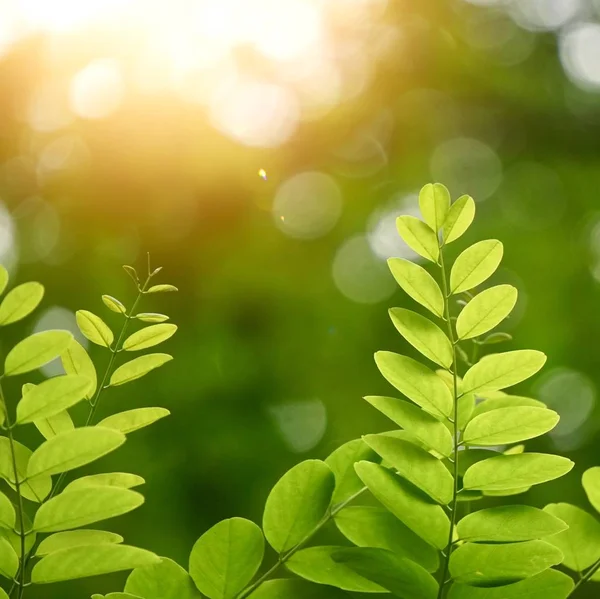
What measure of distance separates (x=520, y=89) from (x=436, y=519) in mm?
5064

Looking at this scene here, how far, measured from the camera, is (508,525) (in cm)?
41

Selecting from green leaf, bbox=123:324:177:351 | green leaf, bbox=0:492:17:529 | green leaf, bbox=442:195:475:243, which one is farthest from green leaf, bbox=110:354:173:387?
green leaf, bbox=442:195:475:243

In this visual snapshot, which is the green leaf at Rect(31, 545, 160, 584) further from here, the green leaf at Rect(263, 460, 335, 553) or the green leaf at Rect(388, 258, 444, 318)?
the green leaf at Rect(388, 258, 444, 318)

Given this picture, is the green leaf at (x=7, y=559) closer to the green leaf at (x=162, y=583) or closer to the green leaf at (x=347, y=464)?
the green leaf at (x=162, y=583)

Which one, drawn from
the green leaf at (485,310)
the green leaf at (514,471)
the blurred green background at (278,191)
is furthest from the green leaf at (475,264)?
the blurred green background at (278,191)

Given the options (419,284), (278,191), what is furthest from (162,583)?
(278,191)

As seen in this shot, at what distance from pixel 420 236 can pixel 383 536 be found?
0.21 meters

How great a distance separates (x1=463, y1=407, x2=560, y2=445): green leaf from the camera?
42 cm

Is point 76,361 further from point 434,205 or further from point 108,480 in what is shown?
point 434,205

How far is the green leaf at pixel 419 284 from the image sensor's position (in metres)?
0.47

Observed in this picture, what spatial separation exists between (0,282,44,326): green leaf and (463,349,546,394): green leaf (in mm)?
280

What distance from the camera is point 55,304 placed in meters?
3.67

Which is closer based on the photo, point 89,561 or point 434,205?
point 89,561

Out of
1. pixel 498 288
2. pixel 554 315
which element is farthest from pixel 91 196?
pixel 498 288
